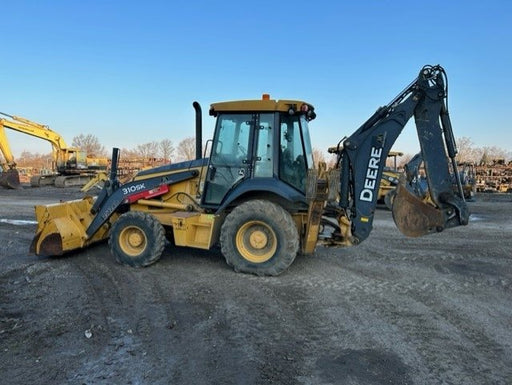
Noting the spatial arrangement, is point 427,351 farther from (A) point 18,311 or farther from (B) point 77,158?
(B) point 77,158

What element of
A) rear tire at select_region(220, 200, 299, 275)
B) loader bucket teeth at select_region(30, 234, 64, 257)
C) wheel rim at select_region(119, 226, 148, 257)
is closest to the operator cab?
rear tire at select_region(220, 200, 299, 275)

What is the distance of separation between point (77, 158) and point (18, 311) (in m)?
25.8

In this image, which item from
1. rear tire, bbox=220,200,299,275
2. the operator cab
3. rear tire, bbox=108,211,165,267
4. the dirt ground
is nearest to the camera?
the dirt ground

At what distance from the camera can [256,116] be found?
6.41 m

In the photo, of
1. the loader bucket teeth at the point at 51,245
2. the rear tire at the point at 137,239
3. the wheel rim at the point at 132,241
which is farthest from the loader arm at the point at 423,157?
the loader bucket teeth at the point at 51,245

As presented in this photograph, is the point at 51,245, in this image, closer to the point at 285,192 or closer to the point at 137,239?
the point at 137,239

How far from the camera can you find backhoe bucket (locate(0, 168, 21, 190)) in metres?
24.5

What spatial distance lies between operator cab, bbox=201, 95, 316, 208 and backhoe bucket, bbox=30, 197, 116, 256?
231 cm

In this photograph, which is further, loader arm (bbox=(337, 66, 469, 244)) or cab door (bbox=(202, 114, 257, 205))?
cab door (bbox=(202, 114, 257, 205))

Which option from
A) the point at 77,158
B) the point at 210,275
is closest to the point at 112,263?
the point at 210,275

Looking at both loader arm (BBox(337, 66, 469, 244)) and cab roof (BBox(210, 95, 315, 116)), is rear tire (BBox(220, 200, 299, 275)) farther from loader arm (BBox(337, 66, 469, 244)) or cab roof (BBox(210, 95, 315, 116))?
cab roof (BBox(210, 95, 315, 116))

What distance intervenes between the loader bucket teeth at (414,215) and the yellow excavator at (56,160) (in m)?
24.2

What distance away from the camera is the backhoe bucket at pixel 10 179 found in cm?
2445

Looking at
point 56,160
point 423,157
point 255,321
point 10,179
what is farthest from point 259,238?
point 56,160
